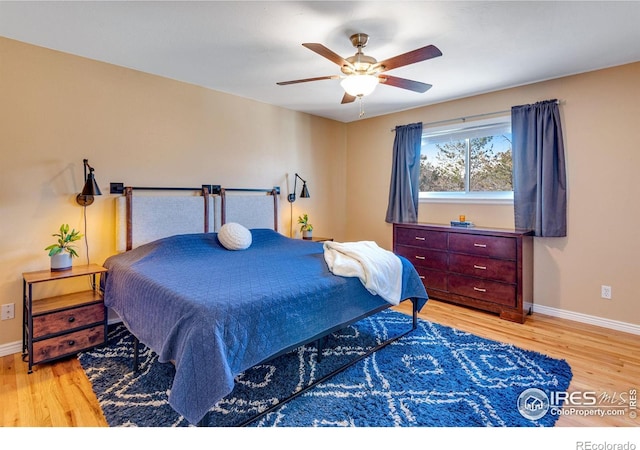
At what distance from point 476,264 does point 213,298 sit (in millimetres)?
2876

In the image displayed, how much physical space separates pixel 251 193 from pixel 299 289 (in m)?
2.39

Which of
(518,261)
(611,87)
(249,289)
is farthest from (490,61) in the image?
(249,289)

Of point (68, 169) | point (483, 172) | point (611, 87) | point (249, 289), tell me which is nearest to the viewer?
point (249, 289)

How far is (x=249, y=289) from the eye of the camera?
189 centimetres

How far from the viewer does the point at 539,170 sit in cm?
337

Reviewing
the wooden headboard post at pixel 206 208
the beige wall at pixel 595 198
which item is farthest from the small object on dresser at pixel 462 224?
the wooden headboard post at pixel 206 208

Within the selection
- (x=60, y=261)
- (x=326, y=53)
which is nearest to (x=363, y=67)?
(x=326, y=53)

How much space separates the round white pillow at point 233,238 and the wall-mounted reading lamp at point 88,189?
1.08 m

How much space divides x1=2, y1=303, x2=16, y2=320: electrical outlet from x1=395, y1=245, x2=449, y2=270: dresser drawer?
3797 millimetres

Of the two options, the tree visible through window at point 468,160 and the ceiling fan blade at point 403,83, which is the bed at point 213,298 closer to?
the ceiling fan blade at point 403,83

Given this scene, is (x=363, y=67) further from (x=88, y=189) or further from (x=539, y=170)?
(x=88, y=189)

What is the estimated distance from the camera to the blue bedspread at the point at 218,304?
4.93 feet

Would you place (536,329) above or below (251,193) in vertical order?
below

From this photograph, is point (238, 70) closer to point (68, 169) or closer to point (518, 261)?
point (68, 169)
